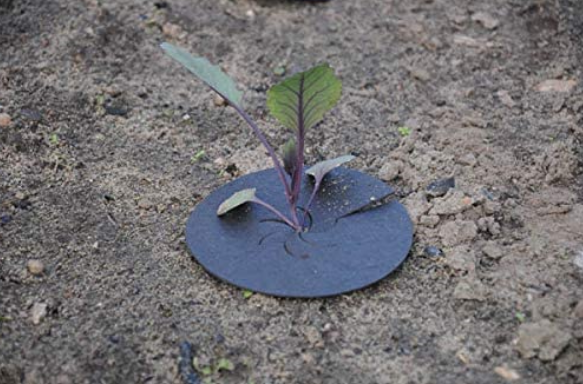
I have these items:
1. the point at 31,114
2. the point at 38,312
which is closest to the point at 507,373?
the point at 38,312

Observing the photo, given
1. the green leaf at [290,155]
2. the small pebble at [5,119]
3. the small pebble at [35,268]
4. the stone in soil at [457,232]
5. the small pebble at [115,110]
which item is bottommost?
the small pebble at [115,110]

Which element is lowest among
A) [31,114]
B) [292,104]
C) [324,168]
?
[31,114]

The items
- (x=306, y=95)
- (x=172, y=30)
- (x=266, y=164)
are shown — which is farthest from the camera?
(x=172, y=30)

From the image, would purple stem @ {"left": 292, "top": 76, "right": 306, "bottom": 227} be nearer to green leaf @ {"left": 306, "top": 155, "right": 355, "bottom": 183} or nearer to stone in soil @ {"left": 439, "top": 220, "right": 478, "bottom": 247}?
green leaf @ {"left": 306, "top": 155, "right": 355, "bottom": 183}

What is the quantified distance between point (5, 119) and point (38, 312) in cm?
90

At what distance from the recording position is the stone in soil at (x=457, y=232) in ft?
Answer: 7.29

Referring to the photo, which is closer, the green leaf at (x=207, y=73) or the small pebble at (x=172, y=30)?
the green leaf at (x=207, y=73)

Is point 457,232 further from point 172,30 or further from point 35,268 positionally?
point 172,30

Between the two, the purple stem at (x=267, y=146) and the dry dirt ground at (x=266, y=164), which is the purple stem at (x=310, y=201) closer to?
the purple stem at (x=267, y=146)

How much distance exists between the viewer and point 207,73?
2061mm

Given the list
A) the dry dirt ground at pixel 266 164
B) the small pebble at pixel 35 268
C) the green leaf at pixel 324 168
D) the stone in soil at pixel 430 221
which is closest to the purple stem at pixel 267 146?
the green leaf at pixel 324 168

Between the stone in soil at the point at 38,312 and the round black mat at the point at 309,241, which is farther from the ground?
the round black mat at the point at 309,241

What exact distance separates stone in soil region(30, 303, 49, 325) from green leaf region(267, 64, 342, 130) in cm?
75

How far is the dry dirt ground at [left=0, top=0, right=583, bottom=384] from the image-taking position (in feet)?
6.32
